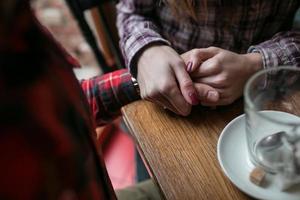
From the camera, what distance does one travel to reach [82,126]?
0.98 ft

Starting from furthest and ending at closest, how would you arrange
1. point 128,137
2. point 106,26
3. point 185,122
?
point 128,137 < point 106,26 < point 185,122

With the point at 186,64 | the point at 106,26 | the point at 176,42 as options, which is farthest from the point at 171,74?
the point at 106,26

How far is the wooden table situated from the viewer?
20.2 inches

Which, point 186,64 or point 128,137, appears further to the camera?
point 128,137

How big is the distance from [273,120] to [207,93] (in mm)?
187

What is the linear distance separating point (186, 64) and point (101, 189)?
1.15 ft

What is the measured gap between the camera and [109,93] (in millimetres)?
832

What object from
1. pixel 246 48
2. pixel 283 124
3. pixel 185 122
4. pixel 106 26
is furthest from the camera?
pixel 106 26

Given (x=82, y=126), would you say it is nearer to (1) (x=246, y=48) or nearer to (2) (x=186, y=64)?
(2) (x=186, y=64)

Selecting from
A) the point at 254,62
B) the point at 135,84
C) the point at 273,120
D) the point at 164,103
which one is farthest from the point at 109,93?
the point at 273,120

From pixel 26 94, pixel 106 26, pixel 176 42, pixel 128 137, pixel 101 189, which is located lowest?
pixel 128 137

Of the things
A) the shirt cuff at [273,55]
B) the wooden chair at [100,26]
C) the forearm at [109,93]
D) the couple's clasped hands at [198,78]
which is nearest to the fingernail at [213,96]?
the couple's clasped hands at [198,78]

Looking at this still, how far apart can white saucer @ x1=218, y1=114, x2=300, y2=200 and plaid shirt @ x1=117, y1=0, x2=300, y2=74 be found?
0.16 metres

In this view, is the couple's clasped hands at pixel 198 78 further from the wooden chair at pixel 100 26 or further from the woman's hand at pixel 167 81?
the wooden chair at pixel 100 26
